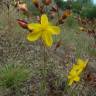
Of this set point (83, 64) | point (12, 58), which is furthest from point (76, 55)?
point (83, 64)

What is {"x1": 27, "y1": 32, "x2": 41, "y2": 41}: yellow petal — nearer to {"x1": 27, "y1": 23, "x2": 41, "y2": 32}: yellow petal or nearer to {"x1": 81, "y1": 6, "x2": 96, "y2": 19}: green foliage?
{"x1": 27, "y1": 23, "x2": 41, "y2": 32}: yellow petal

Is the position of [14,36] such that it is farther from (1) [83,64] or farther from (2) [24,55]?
(1) [83,64]

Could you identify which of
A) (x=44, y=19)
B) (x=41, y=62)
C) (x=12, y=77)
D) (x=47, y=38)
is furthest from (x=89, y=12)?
(x=47, y=38)

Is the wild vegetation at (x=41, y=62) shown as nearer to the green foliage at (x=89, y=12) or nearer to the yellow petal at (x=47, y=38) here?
the yellow petal at (x=47, y=38)

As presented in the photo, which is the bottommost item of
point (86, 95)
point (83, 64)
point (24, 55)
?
point (86, 95)

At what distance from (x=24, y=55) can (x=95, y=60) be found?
1.16 meters

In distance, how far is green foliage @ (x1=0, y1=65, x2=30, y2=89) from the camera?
11.0 ft

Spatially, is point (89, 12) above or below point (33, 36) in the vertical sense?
below

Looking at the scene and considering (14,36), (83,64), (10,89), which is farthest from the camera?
(14,36)

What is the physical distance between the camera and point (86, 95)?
12.1 feet

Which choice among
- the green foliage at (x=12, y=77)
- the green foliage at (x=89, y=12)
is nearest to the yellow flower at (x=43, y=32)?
the green foliage at (x=12, y=77)

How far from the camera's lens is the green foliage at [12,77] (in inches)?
132

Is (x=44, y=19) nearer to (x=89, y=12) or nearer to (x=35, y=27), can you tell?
(x=35, y=27)

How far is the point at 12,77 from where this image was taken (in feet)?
11.1
